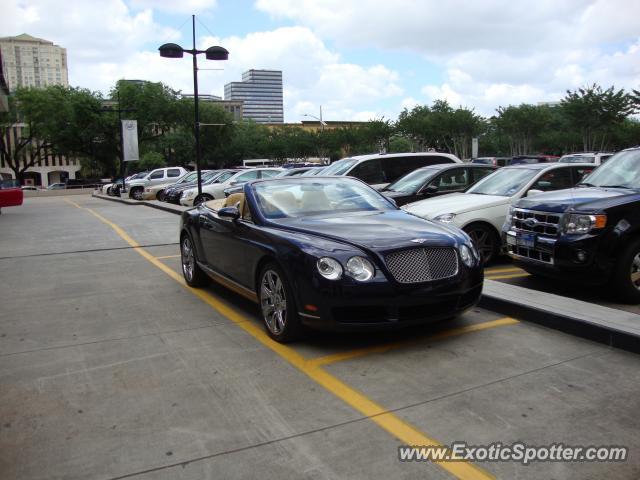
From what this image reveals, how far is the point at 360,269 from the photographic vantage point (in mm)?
4645

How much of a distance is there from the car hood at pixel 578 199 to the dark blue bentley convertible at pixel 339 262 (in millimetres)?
1727

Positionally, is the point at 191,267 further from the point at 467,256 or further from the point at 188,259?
the point at 467,256

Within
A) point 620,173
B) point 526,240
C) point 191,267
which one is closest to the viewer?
point 526,240

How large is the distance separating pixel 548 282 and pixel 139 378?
209 inches

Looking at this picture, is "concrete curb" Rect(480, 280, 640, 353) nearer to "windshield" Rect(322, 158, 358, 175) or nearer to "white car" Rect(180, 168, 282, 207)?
"windshield" Rect(322, 158, 358, 175)

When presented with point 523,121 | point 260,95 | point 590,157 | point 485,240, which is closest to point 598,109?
point 523,121

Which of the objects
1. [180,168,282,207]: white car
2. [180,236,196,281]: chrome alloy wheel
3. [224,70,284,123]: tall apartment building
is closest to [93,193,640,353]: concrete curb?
[180,236,196,281]: chrome alloy wheel

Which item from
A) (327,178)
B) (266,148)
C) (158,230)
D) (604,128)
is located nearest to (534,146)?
(604,128)

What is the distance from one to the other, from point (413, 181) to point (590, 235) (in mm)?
5422

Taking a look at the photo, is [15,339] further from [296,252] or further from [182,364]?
[296,252]

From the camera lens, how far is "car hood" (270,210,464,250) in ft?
15.9

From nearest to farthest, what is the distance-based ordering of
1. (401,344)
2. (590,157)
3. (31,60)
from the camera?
(401,344)
(590,157)
(31,60)

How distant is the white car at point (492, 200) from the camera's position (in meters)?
8.41

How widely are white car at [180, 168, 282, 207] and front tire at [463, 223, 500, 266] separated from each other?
42.2ft
